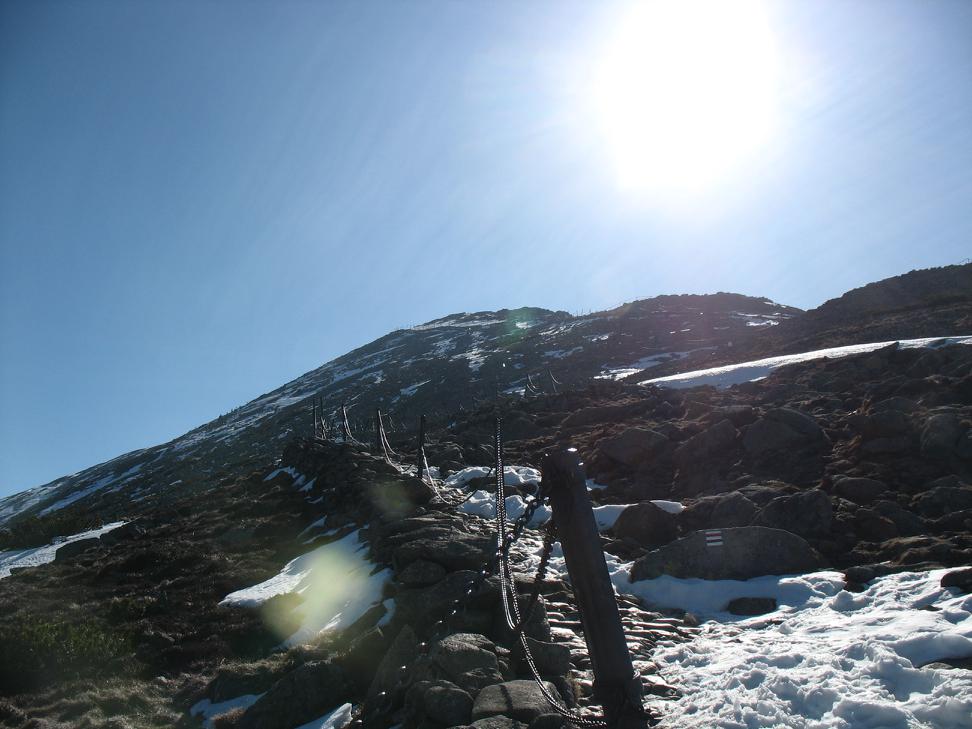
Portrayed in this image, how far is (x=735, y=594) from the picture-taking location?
8.16m

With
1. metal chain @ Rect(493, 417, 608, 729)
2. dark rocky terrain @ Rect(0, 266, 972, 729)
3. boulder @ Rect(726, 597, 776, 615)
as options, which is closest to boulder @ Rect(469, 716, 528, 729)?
dark rocky terrain @ Rect(0, 266, 972, 729)

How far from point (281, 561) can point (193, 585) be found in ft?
6.03

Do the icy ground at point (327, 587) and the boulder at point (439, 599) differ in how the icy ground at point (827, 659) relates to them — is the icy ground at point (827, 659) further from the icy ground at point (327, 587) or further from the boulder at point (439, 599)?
the icy ground at point (327, 587)

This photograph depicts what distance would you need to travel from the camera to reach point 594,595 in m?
4.50

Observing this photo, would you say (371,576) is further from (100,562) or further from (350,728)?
(100,562)

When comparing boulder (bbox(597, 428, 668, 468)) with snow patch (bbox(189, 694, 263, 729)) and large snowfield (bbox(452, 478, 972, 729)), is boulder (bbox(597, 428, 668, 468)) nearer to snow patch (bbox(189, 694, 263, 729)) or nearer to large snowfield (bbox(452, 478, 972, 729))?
large snowfield (bbox(452, 478, 972, 729))

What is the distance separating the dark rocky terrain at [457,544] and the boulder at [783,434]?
43 mm

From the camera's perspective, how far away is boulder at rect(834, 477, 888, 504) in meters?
10.3

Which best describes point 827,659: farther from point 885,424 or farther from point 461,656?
point 885,424

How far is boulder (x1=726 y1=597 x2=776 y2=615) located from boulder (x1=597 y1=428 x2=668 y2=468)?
738 centimetres

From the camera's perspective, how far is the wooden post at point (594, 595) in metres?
4.34

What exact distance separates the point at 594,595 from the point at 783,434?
35.7 ft

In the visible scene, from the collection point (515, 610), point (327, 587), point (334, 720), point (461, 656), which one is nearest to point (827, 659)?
point (515, 610)

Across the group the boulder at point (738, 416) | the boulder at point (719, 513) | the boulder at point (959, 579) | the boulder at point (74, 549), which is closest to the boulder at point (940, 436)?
the boulder at point (719, 513)
